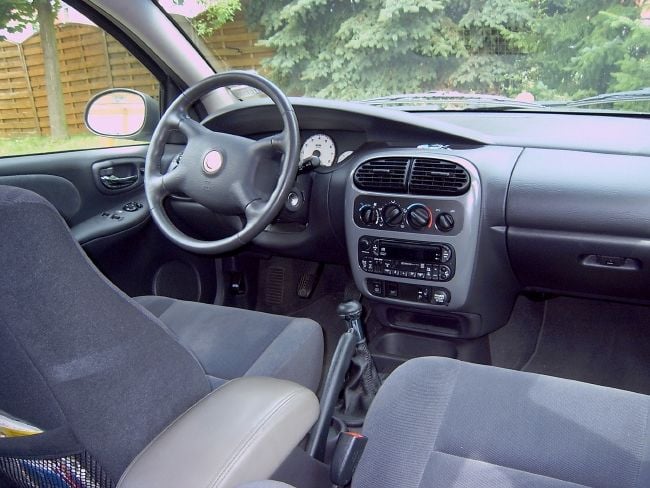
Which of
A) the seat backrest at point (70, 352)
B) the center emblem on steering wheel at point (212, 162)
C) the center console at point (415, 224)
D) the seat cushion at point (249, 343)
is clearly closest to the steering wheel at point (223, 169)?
the center emblem on steering wheel at point (212, 162)

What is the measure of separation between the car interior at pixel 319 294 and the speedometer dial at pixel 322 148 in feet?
0.04

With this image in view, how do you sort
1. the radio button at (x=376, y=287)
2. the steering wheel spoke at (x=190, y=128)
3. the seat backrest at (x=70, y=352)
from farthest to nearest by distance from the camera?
1. the radio button at (x=376, y=287)
2. the steering wheel spoke at (x=190, y=128)
3. the seat backrest at (x=70, y=352)

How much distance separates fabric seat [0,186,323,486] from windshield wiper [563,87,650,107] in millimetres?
1554

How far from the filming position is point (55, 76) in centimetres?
261

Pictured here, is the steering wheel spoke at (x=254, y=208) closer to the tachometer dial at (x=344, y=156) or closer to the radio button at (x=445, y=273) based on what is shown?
the tachometer dial at (x=344, y=156)

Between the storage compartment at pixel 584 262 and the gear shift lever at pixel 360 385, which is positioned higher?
the storage compartment at pixel 584 262

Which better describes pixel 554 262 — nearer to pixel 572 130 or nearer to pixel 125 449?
pixel 572 130

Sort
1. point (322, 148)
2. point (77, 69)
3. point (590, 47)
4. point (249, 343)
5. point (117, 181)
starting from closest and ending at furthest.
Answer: point (249, 343), point (590, 47), point (322, 148), point (77, 69), point (117, 181)

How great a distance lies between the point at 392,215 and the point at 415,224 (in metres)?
0.09

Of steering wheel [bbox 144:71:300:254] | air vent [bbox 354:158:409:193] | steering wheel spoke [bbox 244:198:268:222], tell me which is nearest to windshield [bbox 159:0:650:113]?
steering wheel [bbox 144:71:300:254]

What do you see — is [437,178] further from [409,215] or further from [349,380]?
[349,380]

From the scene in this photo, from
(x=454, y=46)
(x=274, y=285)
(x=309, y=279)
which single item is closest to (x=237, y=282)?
(x=274, y=285)

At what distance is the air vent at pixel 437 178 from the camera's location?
2.04m

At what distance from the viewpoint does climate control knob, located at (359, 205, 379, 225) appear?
222cm
